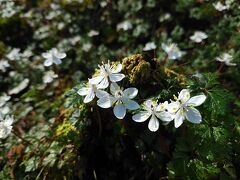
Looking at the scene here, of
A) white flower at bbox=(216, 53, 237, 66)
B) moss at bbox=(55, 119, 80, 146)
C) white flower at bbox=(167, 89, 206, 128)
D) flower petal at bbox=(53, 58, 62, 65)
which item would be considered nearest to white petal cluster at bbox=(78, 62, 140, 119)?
white flower at bbox=(167, 89, 206, 128)

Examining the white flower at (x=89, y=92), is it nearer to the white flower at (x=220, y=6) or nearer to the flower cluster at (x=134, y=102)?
the flower cluster at (x=134, y=102)

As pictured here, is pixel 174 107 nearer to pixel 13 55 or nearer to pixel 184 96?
pixel 184 96

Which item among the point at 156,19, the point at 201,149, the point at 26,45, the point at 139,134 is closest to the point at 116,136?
the point at 139,134

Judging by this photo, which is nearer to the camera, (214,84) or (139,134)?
(214,84)

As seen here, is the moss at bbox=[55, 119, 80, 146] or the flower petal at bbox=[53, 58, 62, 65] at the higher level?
the flower petal at bbox=[53, 58, 62, 65]

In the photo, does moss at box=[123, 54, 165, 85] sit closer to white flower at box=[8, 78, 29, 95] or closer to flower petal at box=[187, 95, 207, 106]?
flower petal at box=[187, 95, 207, 106]

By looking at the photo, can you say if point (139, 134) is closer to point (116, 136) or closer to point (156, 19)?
point (116, 136)

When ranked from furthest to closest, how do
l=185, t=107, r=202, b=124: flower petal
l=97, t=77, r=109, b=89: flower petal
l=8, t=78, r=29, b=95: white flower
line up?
l=8, t=78, r=29, b=95: white flower → l=97, t=77, r=109, b=89: flower petal → l=185, t=107, r=202, b=124: flower petal
